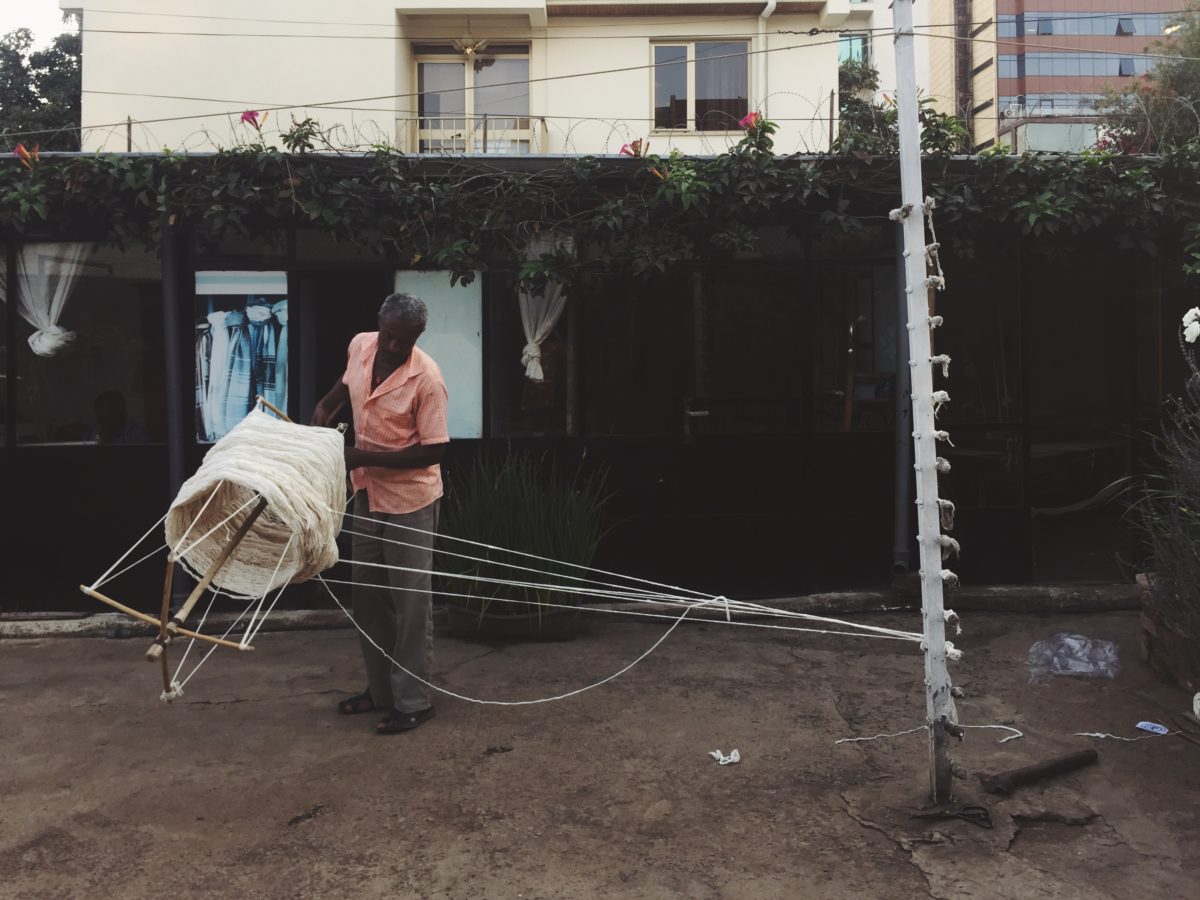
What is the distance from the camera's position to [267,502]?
3.17 metres

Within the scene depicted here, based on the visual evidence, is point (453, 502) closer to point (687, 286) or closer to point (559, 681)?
point (559, 681)

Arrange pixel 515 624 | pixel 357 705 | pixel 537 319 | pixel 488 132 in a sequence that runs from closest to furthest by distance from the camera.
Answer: pixel 357 705 < pixel 515 624 < pixel 537 319 < pixel 488 132

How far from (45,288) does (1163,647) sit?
7.00 meters

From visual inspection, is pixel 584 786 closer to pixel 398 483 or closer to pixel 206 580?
pixel 398 483

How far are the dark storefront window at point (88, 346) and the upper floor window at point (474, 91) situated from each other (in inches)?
376

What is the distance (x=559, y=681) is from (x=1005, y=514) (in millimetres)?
3670

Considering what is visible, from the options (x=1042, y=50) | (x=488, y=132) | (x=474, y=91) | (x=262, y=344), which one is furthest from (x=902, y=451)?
(x=1042, y=50)

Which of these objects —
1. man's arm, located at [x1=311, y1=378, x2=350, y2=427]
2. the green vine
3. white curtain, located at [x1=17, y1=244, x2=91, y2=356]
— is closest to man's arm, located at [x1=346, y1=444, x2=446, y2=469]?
man's arm, located at [x1=311, y1=378, x2=350, y2=427]

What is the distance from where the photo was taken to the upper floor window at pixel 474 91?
617 inches

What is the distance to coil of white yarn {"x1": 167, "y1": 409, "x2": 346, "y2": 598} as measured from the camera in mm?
3061

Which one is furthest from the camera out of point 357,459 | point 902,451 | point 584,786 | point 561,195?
point 902,451

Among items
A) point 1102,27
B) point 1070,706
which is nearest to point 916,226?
point 1070,706

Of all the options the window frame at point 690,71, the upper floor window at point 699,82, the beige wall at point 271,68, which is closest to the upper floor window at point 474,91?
the beige wall at point 271,68

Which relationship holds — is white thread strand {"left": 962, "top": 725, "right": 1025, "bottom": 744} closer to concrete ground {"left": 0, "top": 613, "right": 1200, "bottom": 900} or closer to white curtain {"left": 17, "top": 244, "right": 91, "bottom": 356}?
concrete ground {"left": 0, "top": 613, "right": 1200, "bottom": 900}
